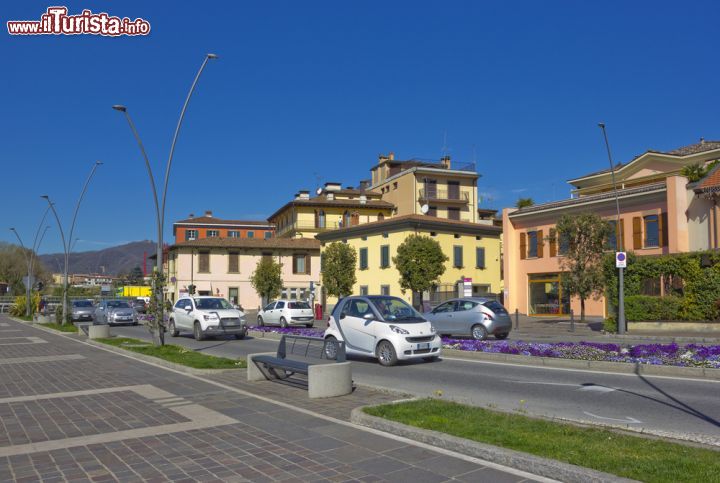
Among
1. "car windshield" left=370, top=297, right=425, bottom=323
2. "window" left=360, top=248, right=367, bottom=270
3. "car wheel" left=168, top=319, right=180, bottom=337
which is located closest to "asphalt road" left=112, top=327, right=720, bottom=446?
"car windshield" left=370, top=297, right=425, bottom=323

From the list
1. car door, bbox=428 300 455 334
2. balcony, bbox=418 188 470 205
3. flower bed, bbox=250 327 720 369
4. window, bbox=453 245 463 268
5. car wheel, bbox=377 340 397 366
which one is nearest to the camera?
flower bed, bbox=250 327 720 369

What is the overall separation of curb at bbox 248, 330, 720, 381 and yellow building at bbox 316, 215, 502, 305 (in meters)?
29.1

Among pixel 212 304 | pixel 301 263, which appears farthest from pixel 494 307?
pixel 301 263

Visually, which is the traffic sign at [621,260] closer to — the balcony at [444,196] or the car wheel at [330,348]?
the car wheel at [330,348]

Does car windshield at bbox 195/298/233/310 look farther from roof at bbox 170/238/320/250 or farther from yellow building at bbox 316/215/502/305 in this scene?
roof at bbox 170/238/320/250

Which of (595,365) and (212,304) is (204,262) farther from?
(595,365)

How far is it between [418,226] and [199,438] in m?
40.0

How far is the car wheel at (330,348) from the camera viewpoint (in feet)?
34.3

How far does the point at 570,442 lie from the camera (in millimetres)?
5777

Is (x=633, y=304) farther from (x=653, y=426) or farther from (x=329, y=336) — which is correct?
(x=653, y=426)

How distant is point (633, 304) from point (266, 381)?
69.1 ft

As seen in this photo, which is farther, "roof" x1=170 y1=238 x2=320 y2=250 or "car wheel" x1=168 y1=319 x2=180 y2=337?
"roof" x1=170 y1=238 x2=320 y2=250

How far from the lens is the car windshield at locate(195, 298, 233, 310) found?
23.2 m

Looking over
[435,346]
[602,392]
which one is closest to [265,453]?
[602,392]
